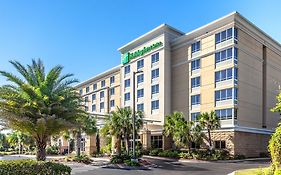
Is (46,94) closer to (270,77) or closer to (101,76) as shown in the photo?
(270,77)

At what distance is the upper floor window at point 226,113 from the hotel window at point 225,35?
9.81 metres

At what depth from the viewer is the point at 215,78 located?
44.3 metres

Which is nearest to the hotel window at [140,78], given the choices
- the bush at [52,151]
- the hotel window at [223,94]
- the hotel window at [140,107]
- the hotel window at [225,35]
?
the hotel window at [140,107]

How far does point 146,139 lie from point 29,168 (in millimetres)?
34132

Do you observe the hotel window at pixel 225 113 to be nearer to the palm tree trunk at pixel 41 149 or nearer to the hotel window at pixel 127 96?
the hotel window at pixel 127 96

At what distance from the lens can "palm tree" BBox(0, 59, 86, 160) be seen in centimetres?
1705

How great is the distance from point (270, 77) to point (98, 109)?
139 feet

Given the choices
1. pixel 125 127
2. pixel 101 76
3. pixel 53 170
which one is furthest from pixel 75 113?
pixel 101 76

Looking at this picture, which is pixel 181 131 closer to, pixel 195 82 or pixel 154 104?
pixel 195 82

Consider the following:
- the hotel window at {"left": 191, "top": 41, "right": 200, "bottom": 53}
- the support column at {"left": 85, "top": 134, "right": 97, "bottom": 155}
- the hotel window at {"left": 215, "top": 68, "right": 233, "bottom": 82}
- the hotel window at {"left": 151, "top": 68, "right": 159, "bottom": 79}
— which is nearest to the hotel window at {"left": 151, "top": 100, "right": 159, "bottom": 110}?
the hotel window at {"left": 151, "top": 68, "right": 159, "bottom": 79}

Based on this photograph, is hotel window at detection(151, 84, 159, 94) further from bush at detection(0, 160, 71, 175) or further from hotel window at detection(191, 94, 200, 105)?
bush at detection(0, 160, 71, 175)

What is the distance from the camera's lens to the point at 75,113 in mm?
18656

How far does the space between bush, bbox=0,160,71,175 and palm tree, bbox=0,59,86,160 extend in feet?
7.41

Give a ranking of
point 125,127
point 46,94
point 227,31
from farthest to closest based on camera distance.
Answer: point 227,31, point 125,127, point 46,94
